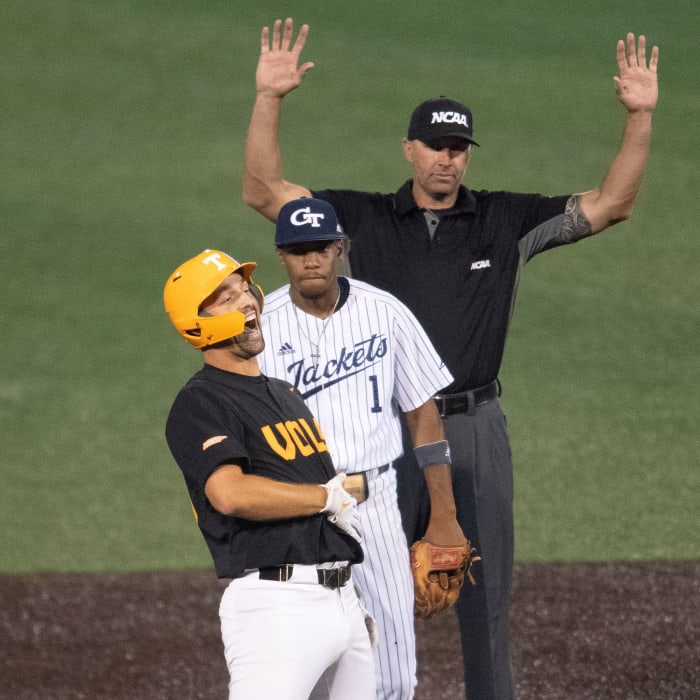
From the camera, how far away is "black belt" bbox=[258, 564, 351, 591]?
4031 millimetres

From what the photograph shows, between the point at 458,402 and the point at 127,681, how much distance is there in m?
2.24

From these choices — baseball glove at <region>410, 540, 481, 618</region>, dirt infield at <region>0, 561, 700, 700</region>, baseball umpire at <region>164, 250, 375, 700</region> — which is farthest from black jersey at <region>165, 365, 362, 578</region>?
A: dirt infield at <region>0, 561, 700, 700</region>

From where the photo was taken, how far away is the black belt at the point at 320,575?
4.03 m

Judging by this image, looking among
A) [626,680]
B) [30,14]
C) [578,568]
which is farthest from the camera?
[30,14]

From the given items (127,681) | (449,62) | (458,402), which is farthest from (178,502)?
(449,62)

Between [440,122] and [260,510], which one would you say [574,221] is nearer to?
[440,122]

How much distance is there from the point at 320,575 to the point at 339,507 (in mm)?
211

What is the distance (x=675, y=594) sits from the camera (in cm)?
722

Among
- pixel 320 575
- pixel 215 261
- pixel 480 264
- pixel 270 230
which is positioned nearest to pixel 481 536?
pixel 480 264

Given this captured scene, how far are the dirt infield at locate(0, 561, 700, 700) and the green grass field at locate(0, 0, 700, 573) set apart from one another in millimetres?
Answer: 328

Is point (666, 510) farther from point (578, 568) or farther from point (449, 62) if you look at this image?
point (449, 62)

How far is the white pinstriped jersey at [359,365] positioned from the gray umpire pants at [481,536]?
0.41 metres

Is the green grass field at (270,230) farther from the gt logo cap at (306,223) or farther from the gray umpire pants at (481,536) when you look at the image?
the gt logo cap at (306,223)

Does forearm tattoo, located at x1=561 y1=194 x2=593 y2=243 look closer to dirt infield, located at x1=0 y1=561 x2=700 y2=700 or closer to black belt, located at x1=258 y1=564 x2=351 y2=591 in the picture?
black belt, located at x1=258 y1=564 x2=351 y2=591
